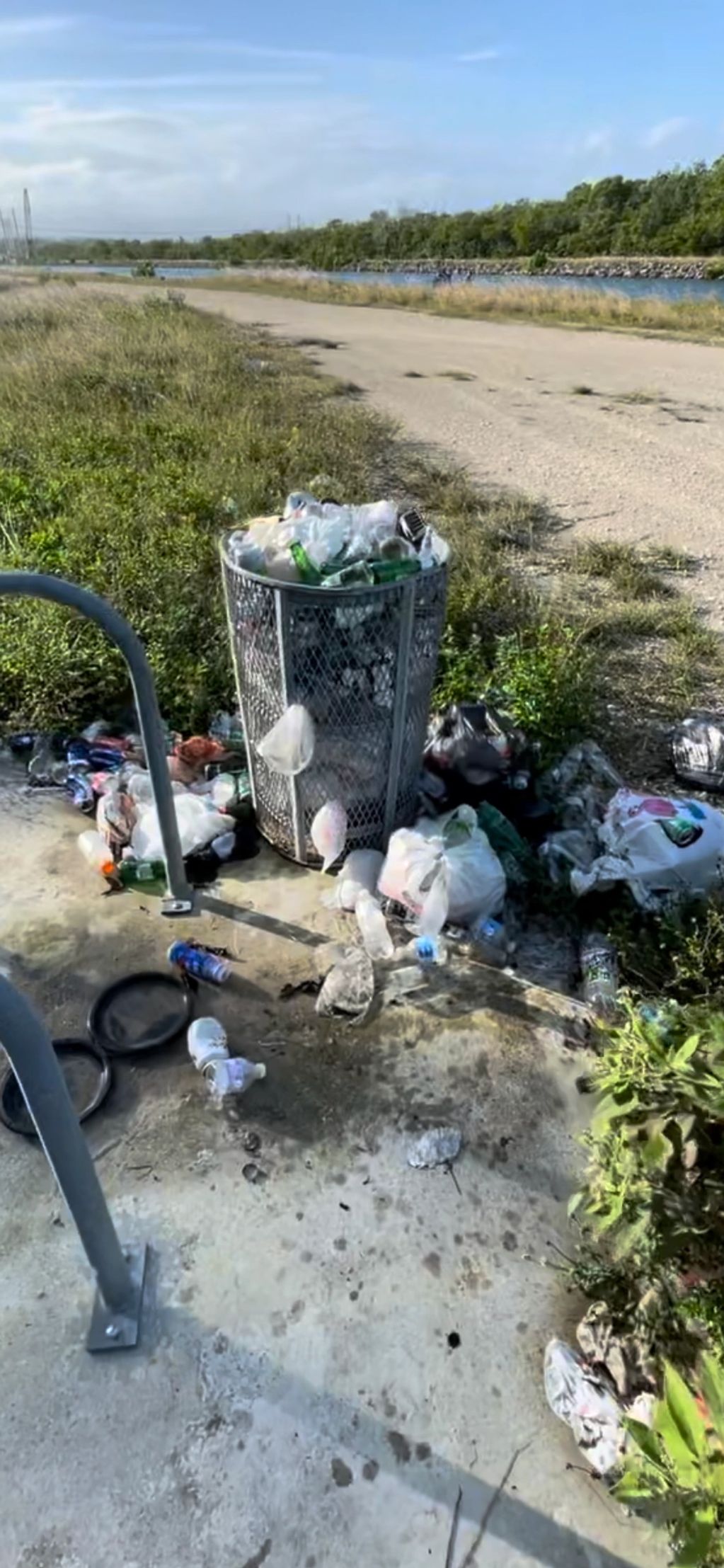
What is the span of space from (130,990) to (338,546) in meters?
1.30

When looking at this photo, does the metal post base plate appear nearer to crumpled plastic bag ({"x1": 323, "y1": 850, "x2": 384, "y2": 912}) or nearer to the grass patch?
crumpled plastic bag ({"x1": 323, "y1": 850, "x2": 384, "y2": 912})

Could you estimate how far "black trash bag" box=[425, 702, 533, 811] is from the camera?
263 cm

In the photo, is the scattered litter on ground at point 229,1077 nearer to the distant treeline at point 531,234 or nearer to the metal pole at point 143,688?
the metal pole at point 143,688

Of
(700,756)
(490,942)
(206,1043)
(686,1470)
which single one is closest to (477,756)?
(490,942)

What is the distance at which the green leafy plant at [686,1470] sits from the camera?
973 mm

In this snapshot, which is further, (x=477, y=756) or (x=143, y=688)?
(x=477, y=756)

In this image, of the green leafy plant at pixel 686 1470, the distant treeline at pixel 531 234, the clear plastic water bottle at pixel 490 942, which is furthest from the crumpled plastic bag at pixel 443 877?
the distant treeline at pixel 531 234

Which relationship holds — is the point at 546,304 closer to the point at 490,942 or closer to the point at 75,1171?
the point at 490,942

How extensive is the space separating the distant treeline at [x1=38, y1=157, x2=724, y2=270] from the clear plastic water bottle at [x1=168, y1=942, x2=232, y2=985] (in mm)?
51795

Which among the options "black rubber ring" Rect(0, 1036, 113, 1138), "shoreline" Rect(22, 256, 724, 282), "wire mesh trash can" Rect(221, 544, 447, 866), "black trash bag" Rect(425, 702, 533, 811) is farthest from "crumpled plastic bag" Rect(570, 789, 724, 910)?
"shoreline" Rect(22, 256, 724, 282)

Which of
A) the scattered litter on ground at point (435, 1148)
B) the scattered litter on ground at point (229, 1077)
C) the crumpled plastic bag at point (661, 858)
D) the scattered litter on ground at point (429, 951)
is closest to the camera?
the scattered litter on ground at point (435, 1148)

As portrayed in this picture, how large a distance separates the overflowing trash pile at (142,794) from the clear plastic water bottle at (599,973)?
1090 mm

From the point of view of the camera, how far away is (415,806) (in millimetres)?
2697

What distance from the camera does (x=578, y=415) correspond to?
30.5ft
